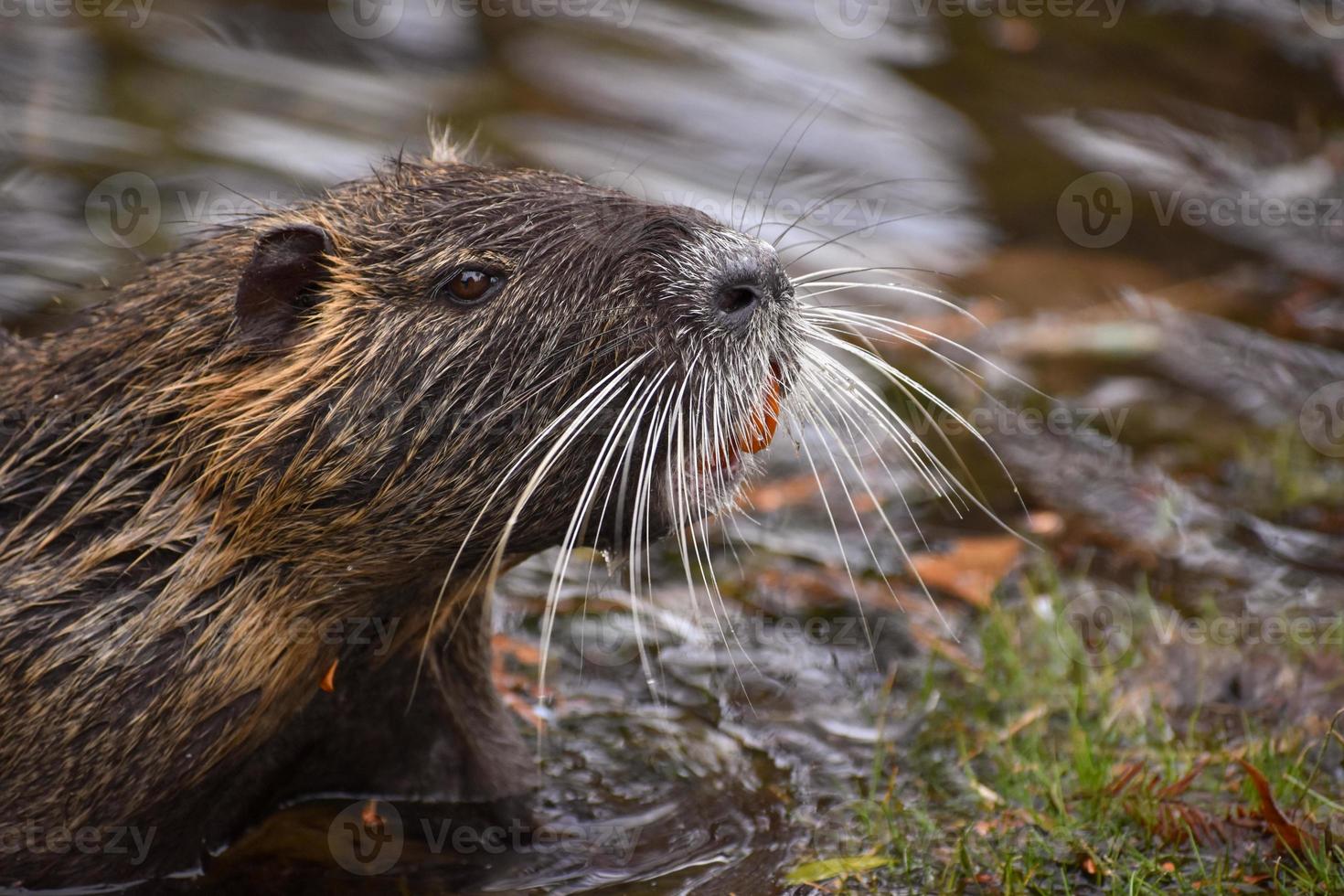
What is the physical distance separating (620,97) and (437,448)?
18.4 feet

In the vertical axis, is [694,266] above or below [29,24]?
below

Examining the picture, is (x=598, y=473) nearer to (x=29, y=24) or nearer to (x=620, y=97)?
(x=620, y=97)

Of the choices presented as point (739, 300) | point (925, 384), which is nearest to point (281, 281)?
point (739, 300)

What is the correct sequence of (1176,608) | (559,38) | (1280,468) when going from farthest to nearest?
(559,38)
(1280,468)
(1176,608)

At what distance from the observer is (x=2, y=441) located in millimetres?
3852

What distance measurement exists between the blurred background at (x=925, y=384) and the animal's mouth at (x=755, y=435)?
0.77 m

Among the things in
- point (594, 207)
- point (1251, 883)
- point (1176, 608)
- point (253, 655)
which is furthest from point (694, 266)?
point (1176, 608)

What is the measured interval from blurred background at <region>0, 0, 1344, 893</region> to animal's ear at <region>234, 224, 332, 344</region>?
468 millimetres

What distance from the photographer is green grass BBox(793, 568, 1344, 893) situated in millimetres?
3771

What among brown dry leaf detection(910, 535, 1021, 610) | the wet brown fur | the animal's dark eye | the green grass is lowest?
the green grass

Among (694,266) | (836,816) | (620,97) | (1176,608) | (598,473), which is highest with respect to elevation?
(620,97)

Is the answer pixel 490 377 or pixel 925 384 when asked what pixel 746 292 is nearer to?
pixel 490 377

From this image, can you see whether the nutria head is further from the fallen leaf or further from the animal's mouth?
the fallen leaf

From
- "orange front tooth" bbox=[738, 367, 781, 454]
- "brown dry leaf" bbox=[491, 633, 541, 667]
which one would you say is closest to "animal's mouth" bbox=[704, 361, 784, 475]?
"orange front tooth" bbox=[738, 367, 781, 454]
